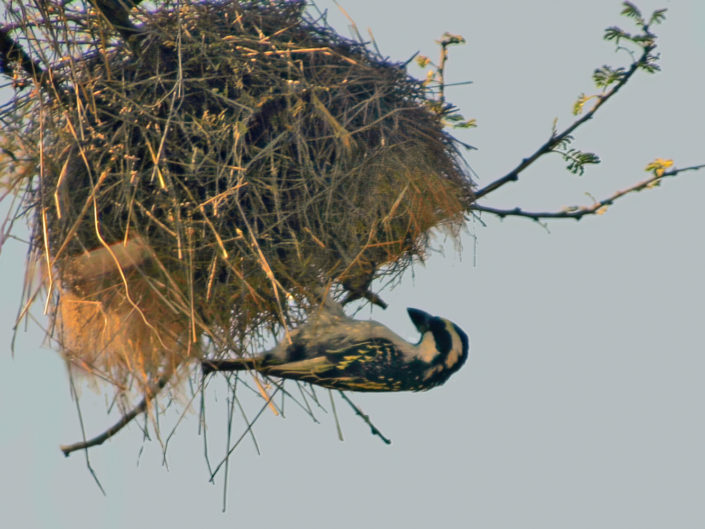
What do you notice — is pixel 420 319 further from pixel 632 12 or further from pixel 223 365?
pixel 632 12

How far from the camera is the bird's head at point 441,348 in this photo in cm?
385

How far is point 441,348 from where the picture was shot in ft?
12.7

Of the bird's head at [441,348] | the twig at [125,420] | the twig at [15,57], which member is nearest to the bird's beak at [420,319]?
the bird's head at [441,348]

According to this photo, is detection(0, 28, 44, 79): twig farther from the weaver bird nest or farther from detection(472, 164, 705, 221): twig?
detection(472, 164, 705, 221): twig

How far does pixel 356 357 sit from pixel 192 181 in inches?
26.1

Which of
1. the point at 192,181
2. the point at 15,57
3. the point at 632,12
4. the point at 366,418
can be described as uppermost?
the point at 15,57

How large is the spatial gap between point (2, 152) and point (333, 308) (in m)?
1.01

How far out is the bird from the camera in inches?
145

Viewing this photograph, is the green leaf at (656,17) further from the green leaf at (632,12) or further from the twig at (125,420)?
the twig at (125,420)

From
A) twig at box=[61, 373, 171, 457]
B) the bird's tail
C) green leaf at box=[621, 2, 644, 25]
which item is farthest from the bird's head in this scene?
green leaf at box=[621, 2, 644, 25]

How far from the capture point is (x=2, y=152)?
3693mm

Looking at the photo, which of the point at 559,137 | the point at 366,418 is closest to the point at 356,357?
the point at 366,418

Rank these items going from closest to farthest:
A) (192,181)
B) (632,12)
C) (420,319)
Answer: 1. (192,181)
2. (632,12)
3. (420,319)

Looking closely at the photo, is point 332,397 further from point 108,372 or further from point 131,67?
point 131,67
